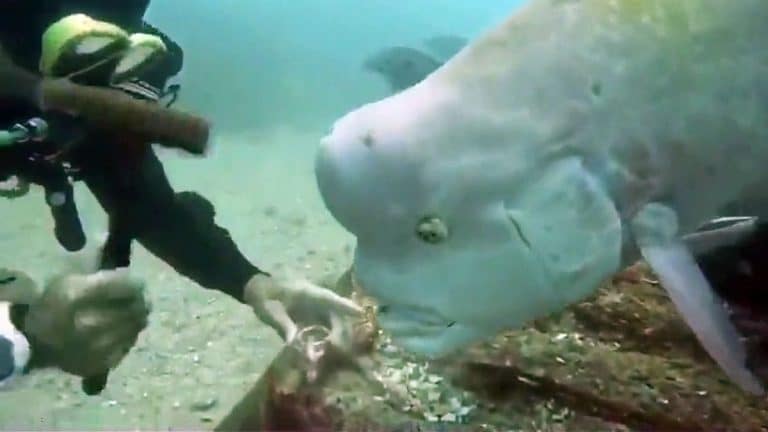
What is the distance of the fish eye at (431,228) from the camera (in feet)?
5.39

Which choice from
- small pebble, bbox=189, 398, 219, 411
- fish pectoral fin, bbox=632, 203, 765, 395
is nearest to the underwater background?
small pebble, bbox=189, 398, 219, 411

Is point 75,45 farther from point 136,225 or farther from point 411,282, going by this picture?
point 411,282

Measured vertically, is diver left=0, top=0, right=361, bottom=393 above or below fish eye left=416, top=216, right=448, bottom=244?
below

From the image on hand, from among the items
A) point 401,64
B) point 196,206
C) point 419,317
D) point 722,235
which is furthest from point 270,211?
point 419,317

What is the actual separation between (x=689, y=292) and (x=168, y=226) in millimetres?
1751

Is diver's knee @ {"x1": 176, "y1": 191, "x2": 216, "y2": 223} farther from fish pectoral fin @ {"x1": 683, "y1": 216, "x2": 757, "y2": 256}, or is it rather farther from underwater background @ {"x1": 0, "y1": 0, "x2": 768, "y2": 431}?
fish pectoral fin @ {"x1": 683, "y1": 216, "x2": 757, "y2": 256}

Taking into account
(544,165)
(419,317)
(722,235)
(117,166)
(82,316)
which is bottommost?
(82,316)

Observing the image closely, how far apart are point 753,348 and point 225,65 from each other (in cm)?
1590

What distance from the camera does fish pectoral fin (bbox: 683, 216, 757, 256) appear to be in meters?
2.18

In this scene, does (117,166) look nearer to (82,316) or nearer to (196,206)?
(196,206)

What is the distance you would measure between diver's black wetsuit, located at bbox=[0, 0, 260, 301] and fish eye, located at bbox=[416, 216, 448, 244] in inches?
48.7

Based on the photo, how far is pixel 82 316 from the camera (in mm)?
2432

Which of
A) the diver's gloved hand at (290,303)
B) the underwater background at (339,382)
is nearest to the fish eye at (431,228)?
the underwater background at (339,382)

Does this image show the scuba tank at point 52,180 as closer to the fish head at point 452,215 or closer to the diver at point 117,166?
the diver at point 117,166
